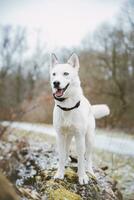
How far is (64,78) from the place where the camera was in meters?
5.85

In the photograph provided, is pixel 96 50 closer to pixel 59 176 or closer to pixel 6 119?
pixel 6 119

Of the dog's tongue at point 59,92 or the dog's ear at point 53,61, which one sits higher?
the dog's ear at point 53,61

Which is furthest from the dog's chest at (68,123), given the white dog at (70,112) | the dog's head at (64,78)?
the dog's head at (64,78)

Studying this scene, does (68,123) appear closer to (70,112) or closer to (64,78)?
(70,112)

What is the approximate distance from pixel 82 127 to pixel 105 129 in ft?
47.1

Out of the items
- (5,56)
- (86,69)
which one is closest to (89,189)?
(86,69)

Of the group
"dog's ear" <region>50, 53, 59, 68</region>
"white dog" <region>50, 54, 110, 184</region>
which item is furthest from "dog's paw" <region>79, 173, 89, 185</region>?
"dog's ear" <region>50, 53, 59, 68</region>

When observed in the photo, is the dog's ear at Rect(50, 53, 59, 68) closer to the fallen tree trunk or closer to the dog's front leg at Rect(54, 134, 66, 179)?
the dog's front leg at Rect(54, 134, 66, 179)

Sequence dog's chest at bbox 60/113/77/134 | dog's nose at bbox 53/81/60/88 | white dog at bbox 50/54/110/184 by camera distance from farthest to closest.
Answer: dog's chest at bbox 60/113/77/134, white dog at bbox 50/54/110/184, dog's nose at bbox 53/81/60/88

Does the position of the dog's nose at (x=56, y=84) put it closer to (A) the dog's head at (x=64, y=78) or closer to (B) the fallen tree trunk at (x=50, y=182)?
(A) the dog's head at (x=64, y=78)

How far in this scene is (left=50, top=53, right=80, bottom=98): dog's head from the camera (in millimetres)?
5789

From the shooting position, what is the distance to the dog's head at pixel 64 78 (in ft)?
19.0

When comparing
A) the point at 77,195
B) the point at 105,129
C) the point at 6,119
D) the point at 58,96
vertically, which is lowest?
the point at 105,129

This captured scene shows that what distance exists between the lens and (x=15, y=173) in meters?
8.79
